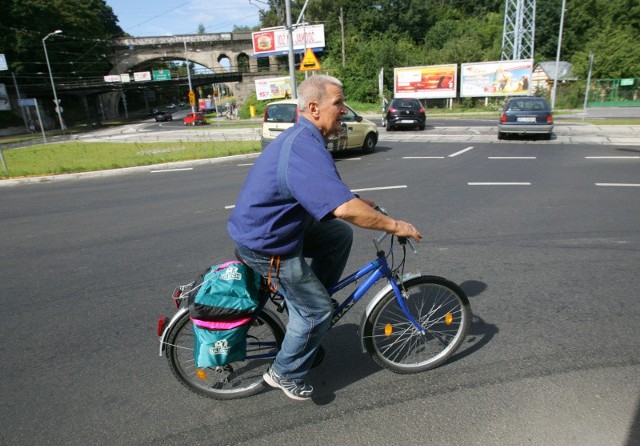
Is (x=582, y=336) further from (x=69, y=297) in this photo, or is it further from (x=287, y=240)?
(x=69, y=297)

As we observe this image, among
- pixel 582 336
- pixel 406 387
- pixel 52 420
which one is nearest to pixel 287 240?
pixel 406 387

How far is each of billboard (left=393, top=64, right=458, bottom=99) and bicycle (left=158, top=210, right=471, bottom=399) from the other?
127 feet

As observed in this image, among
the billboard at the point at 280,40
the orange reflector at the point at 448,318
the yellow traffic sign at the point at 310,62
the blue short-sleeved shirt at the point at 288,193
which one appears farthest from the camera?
the billboard at the point at 280,40

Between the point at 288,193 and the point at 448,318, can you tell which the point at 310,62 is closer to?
the point at 448,318

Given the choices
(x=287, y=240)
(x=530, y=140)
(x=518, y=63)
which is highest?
(x=518, y=63)

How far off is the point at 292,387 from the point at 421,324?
100cm

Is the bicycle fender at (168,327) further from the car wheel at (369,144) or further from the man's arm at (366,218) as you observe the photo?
the car wheel at (369,144)

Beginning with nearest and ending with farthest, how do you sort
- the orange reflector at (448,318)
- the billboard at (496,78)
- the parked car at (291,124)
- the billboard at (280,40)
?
the orange reflector at (448,318), the parked car at (291,124), the billboard at (496,78), the billboard at (280,40)

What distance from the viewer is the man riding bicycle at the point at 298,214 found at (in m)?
2.06

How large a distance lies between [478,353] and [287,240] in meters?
1.68

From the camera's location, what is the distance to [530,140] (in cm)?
1536

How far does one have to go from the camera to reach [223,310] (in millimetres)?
2369

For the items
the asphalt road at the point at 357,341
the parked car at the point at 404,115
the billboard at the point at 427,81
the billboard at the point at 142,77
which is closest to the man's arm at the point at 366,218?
the asphalt road at the point at 357,341

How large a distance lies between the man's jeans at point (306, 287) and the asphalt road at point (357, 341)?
0.33m
